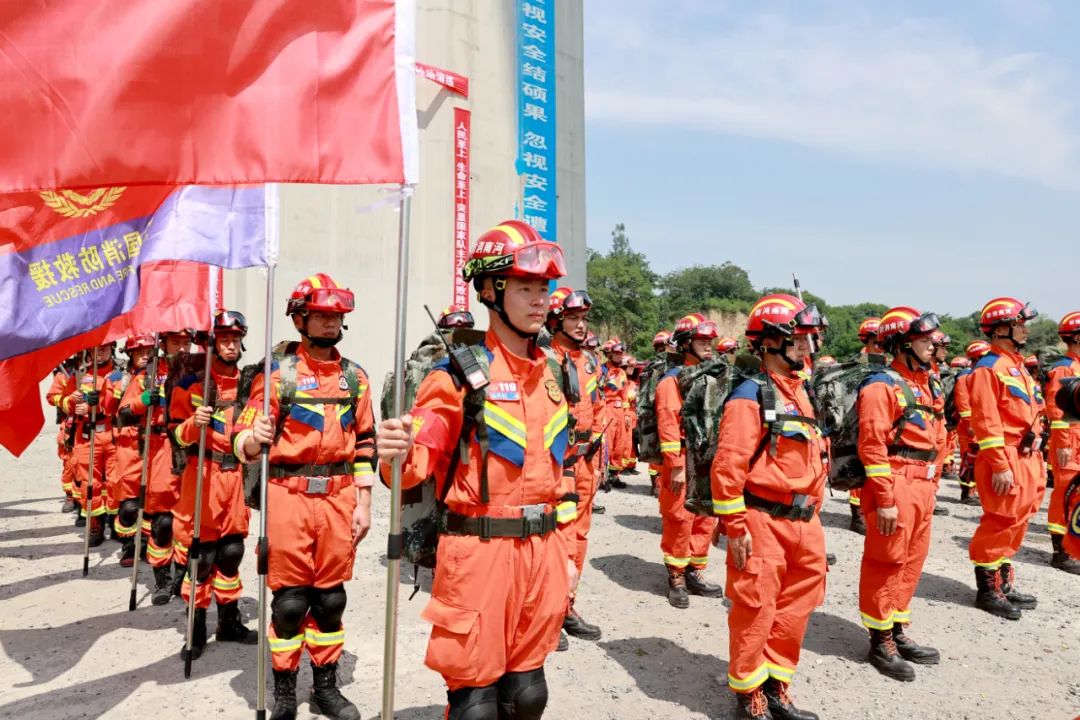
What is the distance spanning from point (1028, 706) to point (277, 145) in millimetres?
6411

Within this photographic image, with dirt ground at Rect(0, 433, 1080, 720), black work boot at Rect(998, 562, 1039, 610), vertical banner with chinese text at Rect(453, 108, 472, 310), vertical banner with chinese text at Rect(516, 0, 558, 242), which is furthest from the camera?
vertical banner with chinese text at Rect(516, 0, 558, 242)

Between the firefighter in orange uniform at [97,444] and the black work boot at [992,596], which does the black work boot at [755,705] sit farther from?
the firefighter in orange uniform at [97,444]

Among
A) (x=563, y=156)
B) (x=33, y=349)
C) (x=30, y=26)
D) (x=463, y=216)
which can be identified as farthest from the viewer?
(x=563, y=156)

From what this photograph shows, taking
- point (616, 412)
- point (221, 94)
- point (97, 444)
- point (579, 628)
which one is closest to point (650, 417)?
point (579, 628)

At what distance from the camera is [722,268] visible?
100938mm

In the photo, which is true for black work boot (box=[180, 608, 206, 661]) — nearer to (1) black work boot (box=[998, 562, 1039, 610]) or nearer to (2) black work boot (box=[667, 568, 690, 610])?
(2) black work boot (box=[667, 568, 690, 610])

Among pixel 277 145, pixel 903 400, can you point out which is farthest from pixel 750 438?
pixel 277 145

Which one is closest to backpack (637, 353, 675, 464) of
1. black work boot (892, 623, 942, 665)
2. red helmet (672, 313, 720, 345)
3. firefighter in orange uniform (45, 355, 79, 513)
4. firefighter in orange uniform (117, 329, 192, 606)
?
red helmet (672, 313, 720, 345)

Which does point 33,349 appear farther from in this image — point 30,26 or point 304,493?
point 30,26

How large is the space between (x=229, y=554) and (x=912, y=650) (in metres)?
6.10

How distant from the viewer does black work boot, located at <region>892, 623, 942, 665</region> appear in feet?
20.5

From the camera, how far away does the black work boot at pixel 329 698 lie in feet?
16.7

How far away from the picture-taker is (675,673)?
19.9ft

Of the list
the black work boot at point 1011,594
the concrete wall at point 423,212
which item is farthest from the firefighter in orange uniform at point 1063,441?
the concrete wall at point 423,212
